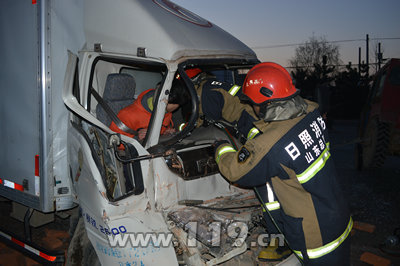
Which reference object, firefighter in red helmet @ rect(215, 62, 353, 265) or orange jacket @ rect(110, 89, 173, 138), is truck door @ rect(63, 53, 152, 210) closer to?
orange jacket @ rect(110, 89, 173, 138)

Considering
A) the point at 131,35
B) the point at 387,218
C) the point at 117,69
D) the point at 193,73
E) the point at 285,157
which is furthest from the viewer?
the point at 387,218

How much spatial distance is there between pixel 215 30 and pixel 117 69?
1.32 metres

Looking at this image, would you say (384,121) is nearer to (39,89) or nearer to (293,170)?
(293,170)

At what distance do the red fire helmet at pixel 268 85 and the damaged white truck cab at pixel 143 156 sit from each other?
433mm

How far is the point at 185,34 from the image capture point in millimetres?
2725

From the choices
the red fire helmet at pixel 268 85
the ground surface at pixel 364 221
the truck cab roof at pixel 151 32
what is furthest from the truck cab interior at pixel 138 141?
the ground surface at pixel 364 221

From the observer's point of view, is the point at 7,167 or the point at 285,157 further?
the point at 7,167

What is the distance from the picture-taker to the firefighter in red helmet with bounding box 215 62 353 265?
228 centimetres

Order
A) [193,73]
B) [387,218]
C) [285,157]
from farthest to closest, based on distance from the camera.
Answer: [387,218] → [193,73] → [285,157]

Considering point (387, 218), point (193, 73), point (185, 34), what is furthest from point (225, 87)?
point (387, 218)

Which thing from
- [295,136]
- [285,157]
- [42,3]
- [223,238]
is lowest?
[223,238]

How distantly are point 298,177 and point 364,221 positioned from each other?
348cm

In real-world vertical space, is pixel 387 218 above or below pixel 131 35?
below

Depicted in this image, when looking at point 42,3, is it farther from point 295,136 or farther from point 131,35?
point 295,136
